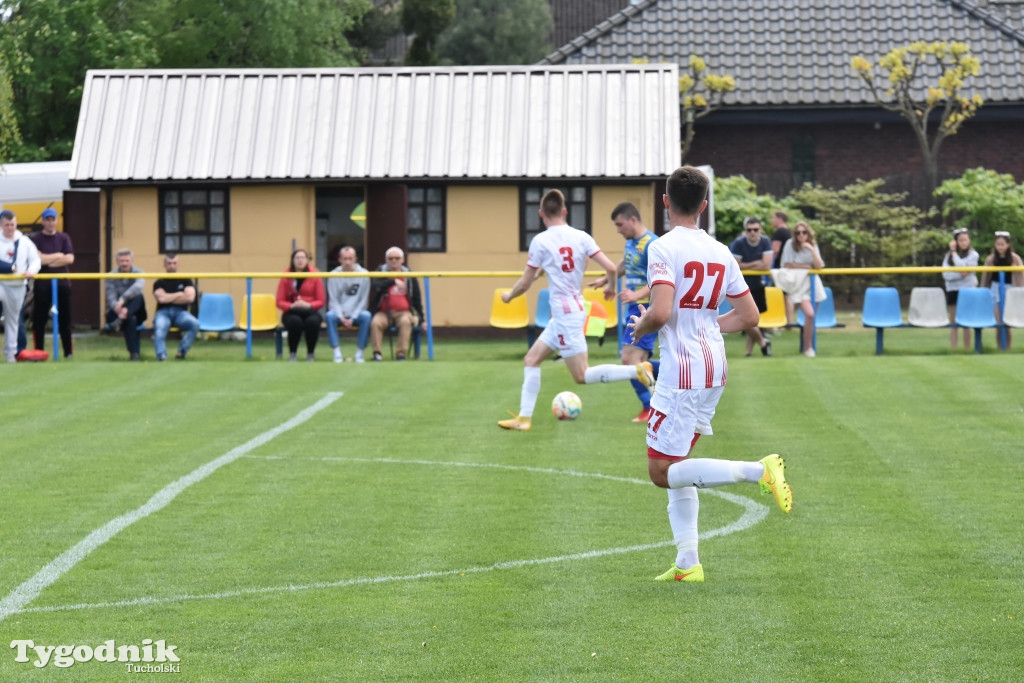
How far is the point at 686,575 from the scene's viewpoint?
24.0 feet

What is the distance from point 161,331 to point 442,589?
13914 millimetres

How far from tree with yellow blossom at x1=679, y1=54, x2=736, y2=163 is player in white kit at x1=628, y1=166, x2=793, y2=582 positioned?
28.5 metres

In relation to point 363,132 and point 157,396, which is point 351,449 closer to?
point 157,396

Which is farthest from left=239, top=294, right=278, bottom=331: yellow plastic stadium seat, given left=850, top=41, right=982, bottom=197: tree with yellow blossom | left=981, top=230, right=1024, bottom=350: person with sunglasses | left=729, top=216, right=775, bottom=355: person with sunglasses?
left=850, top=41, right=982, bottom=197: tree with yellow blossom

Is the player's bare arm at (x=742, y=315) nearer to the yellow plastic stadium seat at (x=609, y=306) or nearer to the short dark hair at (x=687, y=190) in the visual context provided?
the short dark hair at (x=687, y=190)

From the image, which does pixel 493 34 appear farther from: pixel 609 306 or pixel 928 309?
pixel 928 309

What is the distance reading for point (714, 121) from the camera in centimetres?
3741

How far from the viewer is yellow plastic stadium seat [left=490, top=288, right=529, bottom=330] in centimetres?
2156

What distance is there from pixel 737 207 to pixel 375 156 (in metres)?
7.21

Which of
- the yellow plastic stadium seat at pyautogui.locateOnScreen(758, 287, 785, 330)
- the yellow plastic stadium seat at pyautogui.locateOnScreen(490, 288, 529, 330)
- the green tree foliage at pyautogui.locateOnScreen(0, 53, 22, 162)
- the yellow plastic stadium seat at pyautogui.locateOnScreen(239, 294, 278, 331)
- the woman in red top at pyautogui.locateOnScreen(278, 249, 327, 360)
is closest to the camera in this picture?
the woman in red top at pyautogui.locateOnScreen(278, 249, 327, 360)

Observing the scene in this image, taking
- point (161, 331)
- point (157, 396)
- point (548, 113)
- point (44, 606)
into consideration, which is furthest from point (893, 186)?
point (44, 606)

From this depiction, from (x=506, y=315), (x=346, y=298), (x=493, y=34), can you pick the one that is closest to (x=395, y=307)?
(x=346, y=298)

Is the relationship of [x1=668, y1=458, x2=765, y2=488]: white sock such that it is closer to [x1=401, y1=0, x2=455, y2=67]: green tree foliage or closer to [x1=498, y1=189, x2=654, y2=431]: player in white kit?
[x1=498, y1=189, x2=654, y2=431]: player in white kit

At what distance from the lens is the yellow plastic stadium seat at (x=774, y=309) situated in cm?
2067
